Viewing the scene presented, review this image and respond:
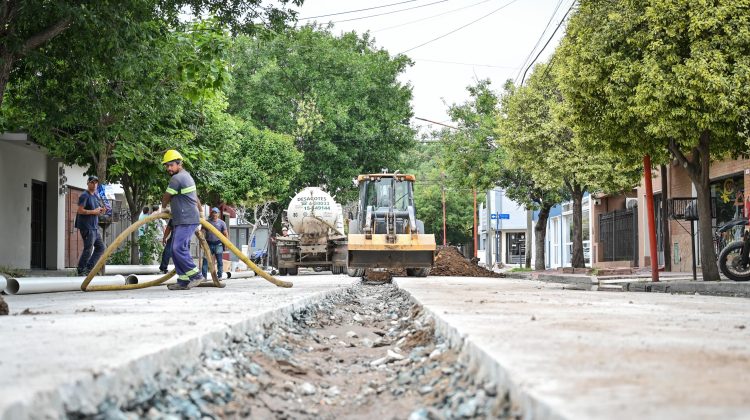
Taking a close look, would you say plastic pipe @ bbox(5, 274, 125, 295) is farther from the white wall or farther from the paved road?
the white wall

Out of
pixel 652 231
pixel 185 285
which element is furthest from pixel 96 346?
pixel 652 231

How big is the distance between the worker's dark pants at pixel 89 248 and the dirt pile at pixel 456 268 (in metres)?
Answer: 15.6

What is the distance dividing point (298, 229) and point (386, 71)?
671 inches

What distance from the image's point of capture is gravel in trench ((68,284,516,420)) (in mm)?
4504

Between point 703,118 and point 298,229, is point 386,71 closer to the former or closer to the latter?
point 298,229

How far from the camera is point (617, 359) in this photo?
4.74 metres

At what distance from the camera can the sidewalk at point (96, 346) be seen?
365 centimetres

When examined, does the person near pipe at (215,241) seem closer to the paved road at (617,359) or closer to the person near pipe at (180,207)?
the person near pipe at (180,207)

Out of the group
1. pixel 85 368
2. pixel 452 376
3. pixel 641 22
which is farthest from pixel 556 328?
pixel 641 22

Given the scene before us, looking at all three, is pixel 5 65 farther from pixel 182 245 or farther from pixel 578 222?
pixel 578 222

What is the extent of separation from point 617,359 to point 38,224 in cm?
2444

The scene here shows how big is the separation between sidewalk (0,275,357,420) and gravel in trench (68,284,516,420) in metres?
0.11

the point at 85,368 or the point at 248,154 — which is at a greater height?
the point at 248,154

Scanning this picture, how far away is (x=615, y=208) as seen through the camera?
133 ft
